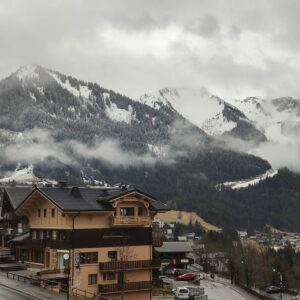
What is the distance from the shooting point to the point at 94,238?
68.8m

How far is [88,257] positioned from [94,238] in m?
2.35

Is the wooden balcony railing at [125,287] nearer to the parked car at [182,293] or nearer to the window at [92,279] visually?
the window at [92,279]

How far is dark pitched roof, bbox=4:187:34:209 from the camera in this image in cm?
8281

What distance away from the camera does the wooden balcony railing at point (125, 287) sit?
224ft

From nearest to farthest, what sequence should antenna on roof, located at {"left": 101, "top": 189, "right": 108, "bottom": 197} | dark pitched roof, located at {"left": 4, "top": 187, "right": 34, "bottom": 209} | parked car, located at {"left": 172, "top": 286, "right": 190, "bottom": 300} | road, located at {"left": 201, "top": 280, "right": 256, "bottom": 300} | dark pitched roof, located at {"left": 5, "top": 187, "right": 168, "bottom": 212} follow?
dark pitched roof, located at {"left": 5, "top": 187, "right": 168, "bottom": 212}, antenna on roof, located at {"left": 101, "top": 189, "right": 108, "bottom": 197}, parked car, located at {"left": 172, "top": 286, "right": 190, "bottom": 300}, dark pitched roof, located at {"left": 4, "top": 187, "right": 34, "bottom": 209}, road, located at {"left": 201, "top": 280, "right": 256, "bottom": 300}

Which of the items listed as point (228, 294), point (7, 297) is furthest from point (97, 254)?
point (228, 294)

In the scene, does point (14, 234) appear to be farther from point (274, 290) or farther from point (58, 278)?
point (274, 290)

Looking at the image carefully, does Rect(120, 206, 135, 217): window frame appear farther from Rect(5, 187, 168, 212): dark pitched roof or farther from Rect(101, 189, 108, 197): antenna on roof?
Rect(101, 189, 108, 197): antenna on roof

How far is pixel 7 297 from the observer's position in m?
53.5

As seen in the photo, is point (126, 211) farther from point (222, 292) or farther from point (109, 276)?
point (222, 292)

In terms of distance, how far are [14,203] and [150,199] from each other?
71.9 feet

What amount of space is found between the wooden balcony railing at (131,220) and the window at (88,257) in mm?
4572

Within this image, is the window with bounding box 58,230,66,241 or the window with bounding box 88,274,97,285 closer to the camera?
the window with bounding box 88,274,97,285

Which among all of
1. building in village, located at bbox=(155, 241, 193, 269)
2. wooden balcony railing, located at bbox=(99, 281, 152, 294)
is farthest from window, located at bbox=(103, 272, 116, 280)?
building in village, located at bbox=(155, 241, 193, 269)
